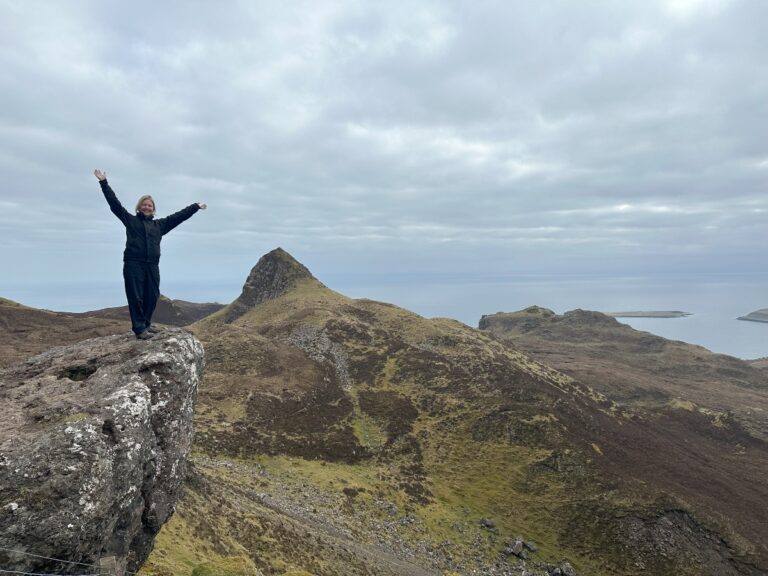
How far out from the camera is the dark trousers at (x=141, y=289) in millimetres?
14747

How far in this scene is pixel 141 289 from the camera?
15.1 meters

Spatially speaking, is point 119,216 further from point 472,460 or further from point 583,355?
point 583,355

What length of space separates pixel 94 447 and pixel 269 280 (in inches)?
4773

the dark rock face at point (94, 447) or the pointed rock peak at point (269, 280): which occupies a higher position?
the pointed rock peak at point (269, 280)

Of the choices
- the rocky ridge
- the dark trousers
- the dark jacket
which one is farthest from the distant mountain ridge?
the dark jacket

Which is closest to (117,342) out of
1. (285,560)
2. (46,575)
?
(46,575)

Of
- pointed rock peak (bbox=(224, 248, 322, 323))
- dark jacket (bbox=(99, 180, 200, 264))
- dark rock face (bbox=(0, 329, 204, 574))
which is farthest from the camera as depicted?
pointed rock peak (bbox=(224, 248, 322, 323))

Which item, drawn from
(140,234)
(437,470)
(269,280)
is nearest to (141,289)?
(140,234)

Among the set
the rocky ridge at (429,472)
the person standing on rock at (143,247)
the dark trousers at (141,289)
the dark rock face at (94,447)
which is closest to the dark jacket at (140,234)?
the person standing on rock at (143,247)

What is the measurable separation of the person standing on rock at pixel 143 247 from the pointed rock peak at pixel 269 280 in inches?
4260

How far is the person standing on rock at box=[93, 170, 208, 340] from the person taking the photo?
1455cm

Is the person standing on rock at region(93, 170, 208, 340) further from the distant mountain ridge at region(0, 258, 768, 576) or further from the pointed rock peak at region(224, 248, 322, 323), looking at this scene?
the pointed rock peak at region(224, 248, 322, 323)

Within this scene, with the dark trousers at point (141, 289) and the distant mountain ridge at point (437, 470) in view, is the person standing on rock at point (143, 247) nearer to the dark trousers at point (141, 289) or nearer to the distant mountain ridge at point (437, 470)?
the dark trousers at point (141, 289)

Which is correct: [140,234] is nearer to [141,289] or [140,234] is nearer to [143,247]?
[143,247]
